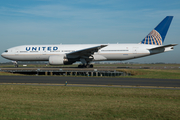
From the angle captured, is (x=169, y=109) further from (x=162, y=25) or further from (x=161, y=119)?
(x=162, y=25)

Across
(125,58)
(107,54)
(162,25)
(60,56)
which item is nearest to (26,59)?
(60,56)

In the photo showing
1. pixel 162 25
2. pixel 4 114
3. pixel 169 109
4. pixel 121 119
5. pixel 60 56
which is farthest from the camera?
pixel 162 25

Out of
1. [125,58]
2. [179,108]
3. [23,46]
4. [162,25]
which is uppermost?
[162,25]

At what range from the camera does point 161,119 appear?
645 centimetres

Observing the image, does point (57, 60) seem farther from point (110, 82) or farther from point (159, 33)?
point (159, 33)

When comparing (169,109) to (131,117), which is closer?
(131,117)

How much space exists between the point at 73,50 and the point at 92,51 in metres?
3.99

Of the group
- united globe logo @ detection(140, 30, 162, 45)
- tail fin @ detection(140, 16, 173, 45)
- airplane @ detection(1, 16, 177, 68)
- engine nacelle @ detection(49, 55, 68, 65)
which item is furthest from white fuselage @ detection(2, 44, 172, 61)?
engine nacelle @ detection(49, 55, 68, 65)

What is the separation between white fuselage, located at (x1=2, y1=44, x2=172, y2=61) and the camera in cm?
3203

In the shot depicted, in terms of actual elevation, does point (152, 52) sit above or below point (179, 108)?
above

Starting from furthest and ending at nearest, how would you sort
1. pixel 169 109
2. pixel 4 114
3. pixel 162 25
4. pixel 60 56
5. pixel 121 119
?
1. pixel 162 25
2. pixel 60 56
3. pixel 169 109
4. pixel 4 114
5. pixel 121 119

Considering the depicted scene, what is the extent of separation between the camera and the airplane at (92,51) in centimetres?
3112

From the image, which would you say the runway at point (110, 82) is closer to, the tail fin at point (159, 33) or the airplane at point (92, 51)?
the airplane at point (92, 51)

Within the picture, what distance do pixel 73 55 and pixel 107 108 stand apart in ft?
79.2
